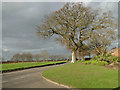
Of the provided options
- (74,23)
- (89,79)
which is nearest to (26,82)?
(89,79)

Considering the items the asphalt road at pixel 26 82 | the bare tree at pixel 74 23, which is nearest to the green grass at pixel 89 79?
the asphalt road at pixel 26 82

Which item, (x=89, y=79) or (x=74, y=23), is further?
(x=74, y=23)

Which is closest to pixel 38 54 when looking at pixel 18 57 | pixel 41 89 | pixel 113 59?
pixel 18 57

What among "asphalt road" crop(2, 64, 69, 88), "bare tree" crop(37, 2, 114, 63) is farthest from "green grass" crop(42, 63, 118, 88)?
"bare tree" crop(37, 2, 114, 63)

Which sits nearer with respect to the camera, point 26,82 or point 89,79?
point 89,79

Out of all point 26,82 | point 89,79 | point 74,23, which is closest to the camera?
point 89,79

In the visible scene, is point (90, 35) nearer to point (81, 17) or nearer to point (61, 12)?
point (81, 17)

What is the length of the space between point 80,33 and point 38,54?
2708 inches

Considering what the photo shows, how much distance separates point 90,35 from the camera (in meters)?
25.7

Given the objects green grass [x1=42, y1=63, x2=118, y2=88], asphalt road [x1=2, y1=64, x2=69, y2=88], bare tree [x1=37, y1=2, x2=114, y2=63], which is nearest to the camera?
green grass [x1=42, y1=63, x2=118, y2=88]

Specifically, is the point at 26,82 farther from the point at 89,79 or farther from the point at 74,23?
the point at 74,23

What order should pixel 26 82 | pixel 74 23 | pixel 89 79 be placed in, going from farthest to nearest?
pixel 74 23
pixel 26 82
pixel 89 79

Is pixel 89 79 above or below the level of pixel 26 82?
above

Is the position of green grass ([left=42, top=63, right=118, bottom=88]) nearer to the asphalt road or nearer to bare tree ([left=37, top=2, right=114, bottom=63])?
the asphalt road
